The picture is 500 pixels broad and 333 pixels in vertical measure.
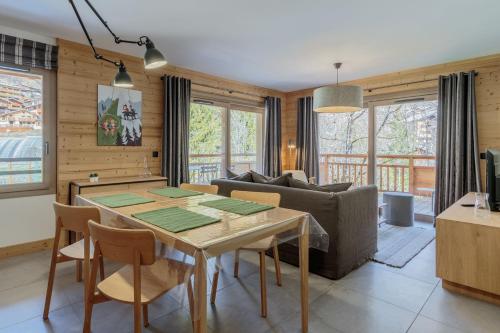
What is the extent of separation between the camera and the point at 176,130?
4383 millimetres

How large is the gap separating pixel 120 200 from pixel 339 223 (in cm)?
180

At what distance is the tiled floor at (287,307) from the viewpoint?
1.94 metres

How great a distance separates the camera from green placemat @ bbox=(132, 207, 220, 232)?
1544mm

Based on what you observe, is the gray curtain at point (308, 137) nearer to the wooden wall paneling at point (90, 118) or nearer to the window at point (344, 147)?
the window at point (344, 147)

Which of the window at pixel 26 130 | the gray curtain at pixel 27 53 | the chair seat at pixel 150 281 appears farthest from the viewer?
the window at pixel 26 130

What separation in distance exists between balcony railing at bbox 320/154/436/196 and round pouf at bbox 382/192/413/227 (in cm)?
108

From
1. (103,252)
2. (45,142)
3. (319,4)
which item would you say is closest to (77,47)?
(45,142)

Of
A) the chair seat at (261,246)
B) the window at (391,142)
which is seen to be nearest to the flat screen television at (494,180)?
the chair seat at (261,246)

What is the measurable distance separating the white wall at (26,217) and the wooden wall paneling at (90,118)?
20 cm

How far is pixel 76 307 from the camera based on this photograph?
2160 millimetres

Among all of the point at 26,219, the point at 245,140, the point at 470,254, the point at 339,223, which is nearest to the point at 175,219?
the point at 339,223

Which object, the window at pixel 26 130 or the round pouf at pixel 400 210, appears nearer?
the window at pixel 26 130

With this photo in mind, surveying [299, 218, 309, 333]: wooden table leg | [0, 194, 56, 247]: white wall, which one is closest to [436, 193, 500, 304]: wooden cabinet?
[299, 218, 309, 333]: wooden table leg

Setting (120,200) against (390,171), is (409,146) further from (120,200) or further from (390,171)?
(120,200)
